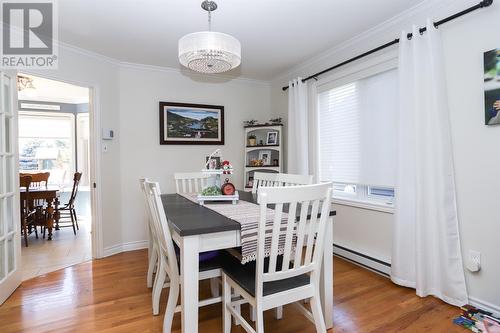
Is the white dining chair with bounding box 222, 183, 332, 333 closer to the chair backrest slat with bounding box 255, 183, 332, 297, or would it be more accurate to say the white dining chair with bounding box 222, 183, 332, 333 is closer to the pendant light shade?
the chair backrest slat with bounding box 255, 183, 332, 297

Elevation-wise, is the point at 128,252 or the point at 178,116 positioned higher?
the point at 178,116

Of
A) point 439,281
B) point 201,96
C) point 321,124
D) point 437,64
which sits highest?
point 201,96

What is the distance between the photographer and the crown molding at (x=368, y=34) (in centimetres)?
228

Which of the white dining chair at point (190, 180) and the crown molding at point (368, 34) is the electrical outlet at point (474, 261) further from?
the white dining chair at point (190, 180)

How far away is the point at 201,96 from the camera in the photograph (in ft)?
13.1

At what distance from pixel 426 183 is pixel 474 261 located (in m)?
0.64

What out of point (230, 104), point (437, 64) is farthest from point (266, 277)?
point (230, 104)

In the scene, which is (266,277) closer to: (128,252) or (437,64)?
(437,64)

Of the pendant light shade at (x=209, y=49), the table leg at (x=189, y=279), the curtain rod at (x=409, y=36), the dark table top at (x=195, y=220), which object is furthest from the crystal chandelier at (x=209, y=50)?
the curtain rod at (x=409, y=36)

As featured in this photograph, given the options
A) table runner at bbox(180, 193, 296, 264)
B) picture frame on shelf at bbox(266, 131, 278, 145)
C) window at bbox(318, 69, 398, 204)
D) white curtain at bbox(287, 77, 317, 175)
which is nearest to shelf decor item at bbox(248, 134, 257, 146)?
picture frame on shelf at bbox(266, 131, 278, 145)

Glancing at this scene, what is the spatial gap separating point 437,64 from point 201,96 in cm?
282

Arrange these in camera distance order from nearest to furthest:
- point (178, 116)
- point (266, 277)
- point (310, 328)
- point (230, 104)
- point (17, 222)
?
point (266, 277)
point (310, 328)
point (17, 222)
point (178, 116)
point (230, 104)

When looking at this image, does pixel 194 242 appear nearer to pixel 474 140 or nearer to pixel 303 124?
pixel 474 140

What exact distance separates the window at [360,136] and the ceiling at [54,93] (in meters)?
4.25
